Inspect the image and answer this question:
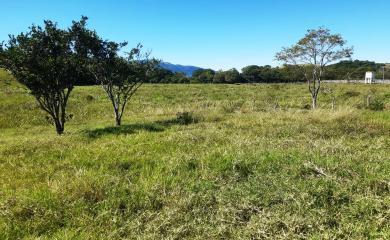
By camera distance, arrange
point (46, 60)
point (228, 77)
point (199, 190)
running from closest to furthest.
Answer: point (199, 190) → point (46, 60) → point (228, 77)

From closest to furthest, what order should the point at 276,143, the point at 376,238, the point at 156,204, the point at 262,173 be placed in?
1. the point at 376,238
2. the point at 156,204
3. the point at 262,173
4. the point at 276,143

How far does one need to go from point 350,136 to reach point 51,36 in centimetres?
1218

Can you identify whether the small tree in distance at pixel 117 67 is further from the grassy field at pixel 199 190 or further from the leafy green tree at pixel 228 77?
the leafy green tree at pixel 228 77

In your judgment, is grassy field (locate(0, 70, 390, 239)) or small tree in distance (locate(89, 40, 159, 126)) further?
small tree in distance (locate(89, 40, 159, 126))

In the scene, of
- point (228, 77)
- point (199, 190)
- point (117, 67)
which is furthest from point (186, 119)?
point (228, 77)

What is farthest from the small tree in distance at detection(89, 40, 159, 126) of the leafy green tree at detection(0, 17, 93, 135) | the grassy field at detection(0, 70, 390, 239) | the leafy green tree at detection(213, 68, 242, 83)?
the leafy green tree at detection(213, 68, 242, 83)

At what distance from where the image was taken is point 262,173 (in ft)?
24.1

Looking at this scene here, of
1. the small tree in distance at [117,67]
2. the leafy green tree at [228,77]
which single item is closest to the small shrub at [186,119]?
the small tree in distance at [117,67]

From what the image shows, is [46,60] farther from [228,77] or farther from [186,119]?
[228,77]

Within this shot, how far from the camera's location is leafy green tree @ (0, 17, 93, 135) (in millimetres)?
15766

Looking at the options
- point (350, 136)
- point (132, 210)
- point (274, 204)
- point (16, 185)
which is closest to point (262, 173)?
point (274, 204)

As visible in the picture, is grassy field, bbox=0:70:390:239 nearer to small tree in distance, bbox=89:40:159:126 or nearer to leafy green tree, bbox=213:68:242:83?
small tree in distance, bbox=89:40:159:126

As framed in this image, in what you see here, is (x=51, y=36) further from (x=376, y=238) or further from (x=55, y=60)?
(x=376, y=238)

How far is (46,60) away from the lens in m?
16.0
